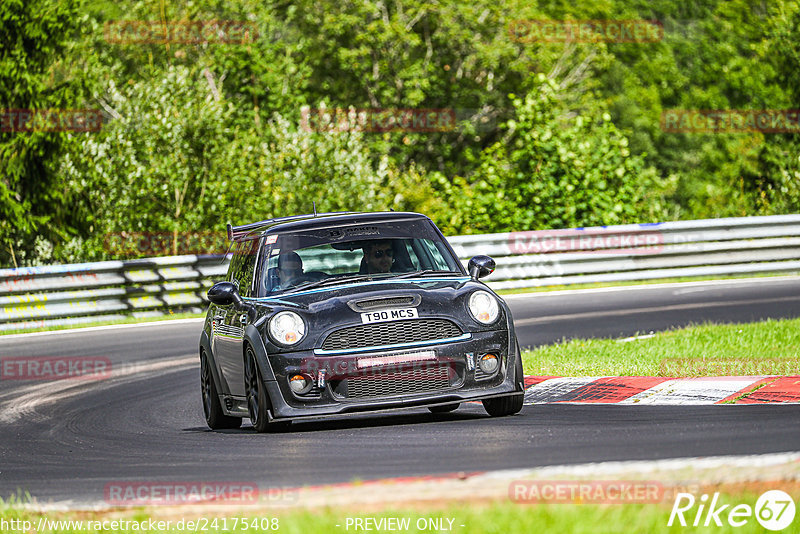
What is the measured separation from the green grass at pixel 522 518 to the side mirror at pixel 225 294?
12.8 feet

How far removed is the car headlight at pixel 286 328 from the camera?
8.59m

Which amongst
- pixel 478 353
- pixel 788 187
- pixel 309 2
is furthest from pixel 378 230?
pixel 309 2

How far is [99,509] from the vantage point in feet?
20.7

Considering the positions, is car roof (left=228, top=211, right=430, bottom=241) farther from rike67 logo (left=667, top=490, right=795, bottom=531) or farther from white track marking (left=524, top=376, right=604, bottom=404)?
rike67 logo (left=667, top=490, right=795, bottom=531)

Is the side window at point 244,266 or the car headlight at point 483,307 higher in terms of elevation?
the side window at point 244,266

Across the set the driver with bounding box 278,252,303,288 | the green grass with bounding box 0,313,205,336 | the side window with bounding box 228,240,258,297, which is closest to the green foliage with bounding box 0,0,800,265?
the green grass with bounding box 0,313,205,336

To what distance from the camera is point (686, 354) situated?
12.4 meters

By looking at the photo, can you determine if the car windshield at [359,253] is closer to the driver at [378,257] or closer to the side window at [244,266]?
the driver at [378,257]

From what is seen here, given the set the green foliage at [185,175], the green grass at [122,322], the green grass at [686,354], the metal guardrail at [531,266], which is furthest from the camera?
the green foliage at [185,175]

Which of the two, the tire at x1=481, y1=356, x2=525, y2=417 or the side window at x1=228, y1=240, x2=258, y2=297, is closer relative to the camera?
the tire at x1=481, y1=356, x2=525, y2=417

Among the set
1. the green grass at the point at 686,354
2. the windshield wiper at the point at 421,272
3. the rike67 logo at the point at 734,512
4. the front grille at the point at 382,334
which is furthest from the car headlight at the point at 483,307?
the rike67 logo at the point at 734,512

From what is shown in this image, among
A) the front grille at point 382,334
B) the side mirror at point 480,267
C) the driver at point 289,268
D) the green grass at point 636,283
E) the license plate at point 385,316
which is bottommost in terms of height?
the green grass at point 636,283

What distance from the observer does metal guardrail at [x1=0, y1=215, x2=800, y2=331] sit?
66.4ft

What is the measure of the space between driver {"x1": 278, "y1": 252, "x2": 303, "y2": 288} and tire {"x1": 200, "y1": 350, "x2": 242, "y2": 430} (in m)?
1.26
